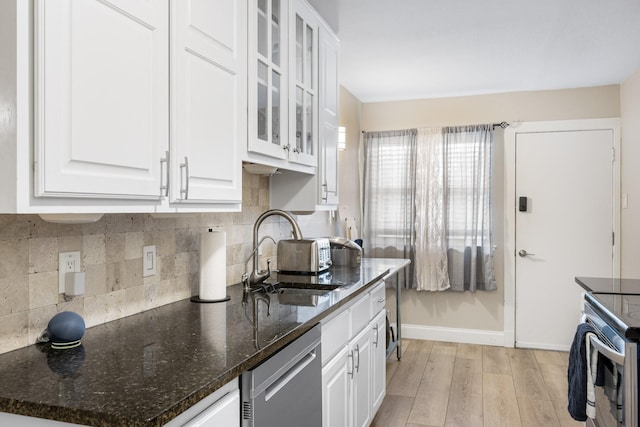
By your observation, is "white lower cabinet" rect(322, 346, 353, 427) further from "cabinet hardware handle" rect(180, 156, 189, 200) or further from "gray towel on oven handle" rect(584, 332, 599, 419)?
"gray towel on oven handle" rect(584, 332, 599, 419)

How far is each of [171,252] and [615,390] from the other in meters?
1.85

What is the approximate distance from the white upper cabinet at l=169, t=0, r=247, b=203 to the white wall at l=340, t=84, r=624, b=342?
260 centimetres

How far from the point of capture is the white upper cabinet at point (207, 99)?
146 cm

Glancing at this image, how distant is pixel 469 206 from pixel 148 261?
3453mm

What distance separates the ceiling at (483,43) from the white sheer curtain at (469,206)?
→ 494mm

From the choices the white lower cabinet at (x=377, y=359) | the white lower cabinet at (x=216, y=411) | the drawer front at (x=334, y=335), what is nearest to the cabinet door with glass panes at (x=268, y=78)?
the drawer front at (x=334, y=335)

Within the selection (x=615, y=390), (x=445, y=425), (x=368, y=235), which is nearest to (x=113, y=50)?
(x=615, y=390)

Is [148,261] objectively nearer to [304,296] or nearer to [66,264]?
[66,264]

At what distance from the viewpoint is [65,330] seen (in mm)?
1287

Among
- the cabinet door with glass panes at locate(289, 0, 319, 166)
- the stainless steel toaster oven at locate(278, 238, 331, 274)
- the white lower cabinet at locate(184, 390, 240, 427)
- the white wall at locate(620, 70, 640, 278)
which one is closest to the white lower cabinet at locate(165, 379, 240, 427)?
the white lower cabinet at locate(184, 390, 240, 427)

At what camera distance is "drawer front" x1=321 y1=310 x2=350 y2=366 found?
189cm

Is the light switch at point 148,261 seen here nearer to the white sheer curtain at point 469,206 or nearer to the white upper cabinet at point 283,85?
the white upper cabinet at point 283,85

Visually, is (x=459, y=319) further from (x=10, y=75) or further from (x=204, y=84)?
(x=10, y=75)

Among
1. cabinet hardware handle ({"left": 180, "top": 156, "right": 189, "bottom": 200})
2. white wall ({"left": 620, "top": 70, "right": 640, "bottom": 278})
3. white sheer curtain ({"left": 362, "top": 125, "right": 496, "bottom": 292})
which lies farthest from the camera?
white sheer curtain ({"left": 362, "top": 125, "right": 496, "bottom": 292})
